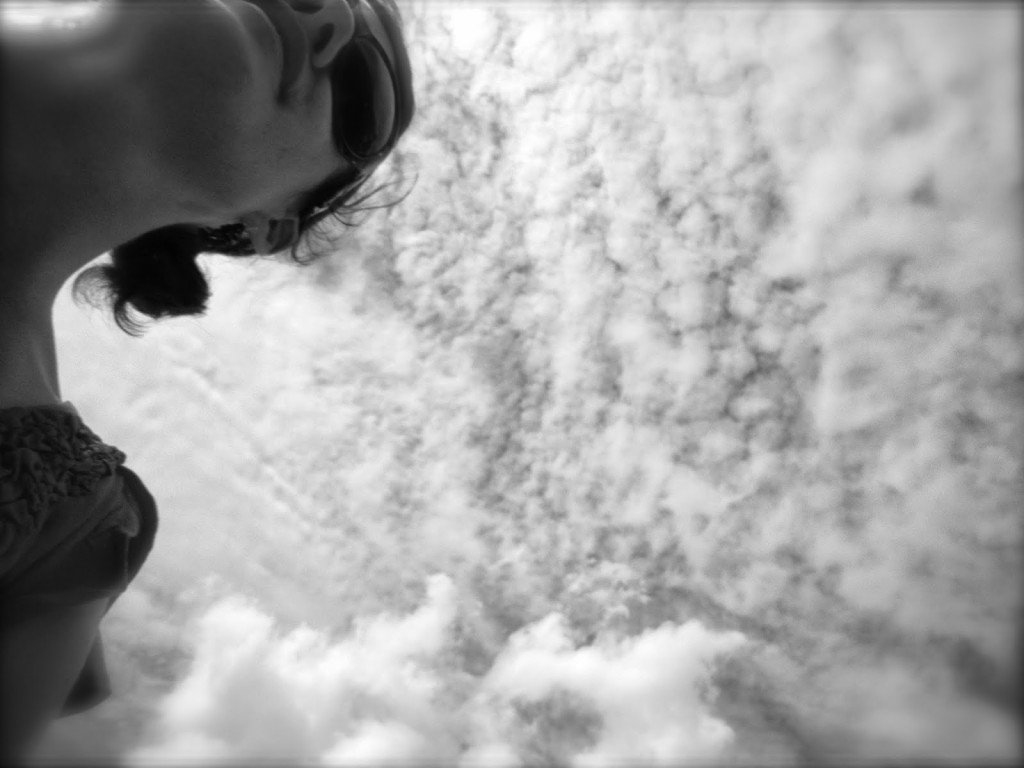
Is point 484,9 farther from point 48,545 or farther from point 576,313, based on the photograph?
point 48,545

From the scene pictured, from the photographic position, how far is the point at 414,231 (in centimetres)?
110

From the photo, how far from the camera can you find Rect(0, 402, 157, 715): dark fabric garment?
394mm

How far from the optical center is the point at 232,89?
0.47 meters

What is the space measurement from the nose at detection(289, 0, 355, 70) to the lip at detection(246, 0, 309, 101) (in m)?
0.01

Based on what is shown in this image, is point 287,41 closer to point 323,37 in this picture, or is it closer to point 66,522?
point 323,37

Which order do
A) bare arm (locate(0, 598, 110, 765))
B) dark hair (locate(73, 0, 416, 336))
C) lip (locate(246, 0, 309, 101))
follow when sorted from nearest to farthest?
bare arm (locate(0, 598, 110, 765))
lip (locate(246, 0, 309, 101))
dark hair (locate(73, 0, 416, 336))

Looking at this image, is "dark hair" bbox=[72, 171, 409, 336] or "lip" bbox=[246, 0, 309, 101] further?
"dark hair" bbox=[72, 171, 409, 336]

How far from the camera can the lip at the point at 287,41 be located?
520mm

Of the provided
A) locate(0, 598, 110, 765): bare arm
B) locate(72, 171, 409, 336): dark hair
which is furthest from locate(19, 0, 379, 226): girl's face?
locate(0, 598, 110, 765): bare arm

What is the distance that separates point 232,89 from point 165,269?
0.37 m

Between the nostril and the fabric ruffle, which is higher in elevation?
the nostril

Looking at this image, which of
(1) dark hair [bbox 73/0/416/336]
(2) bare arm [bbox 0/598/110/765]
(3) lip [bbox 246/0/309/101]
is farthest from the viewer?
(1) dark hair [bbox 73/0/416/336]

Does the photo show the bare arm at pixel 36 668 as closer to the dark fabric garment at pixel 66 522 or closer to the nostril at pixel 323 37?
the dark fabric garment at pixel 66 522

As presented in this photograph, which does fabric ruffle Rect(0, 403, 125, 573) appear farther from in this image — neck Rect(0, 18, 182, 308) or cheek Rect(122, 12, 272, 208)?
cheek Rect(122, 12, 272, 208)
